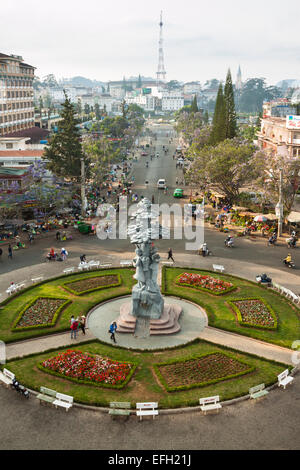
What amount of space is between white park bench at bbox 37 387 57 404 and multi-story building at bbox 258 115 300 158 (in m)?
46.7

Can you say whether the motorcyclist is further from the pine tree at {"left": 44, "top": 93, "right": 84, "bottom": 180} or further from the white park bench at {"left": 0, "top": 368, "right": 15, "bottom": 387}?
the pine tree at {"left": 44, "top": 93, "right": 84, "bottom": 180}

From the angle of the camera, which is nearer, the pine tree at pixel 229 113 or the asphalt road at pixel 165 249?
the asphalt road at pixel 165 249

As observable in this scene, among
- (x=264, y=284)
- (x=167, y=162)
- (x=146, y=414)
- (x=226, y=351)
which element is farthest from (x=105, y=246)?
(x=167, y=162)

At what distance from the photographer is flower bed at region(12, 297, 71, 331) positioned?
965 inches

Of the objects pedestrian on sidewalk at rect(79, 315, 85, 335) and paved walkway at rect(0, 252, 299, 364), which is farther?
pedestrian on sidewalk at rect(79, 315, 85, 335)

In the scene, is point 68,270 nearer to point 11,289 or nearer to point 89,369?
point 11,289

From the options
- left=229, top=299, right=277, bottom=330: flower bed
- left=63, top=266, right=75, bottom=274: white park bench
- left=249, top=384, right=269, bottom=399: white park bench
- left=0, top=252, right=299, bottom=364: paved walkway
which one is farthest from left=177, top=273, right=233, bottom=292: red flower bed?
left=249, top=384, right=269, bottom=399: white park bench

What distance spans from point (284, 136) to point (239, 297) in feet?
163

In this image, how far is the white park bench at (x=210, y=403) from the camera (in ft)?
57.2

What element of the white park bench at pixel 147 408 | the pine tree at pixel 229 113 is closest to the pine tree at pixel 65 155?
the pine tree at pixel 229 113

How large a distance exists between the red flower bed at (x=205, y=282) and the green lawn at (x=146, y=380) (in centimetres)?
739

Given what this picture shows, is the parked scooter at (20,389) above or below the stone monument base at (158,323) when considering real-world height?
below

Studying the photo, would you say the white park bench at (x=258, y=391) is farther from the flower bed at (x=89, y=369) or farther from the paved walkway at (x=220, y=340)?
the flower bed at (x=89, y=369)

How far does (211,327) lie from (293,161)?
27.7m
